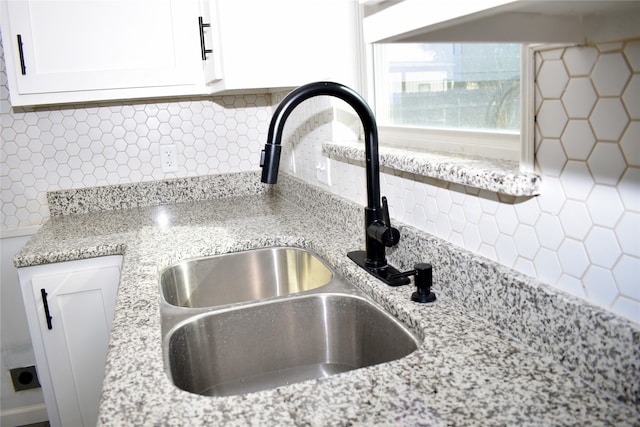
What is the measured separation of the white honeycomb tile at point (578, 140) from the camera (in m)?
0.71

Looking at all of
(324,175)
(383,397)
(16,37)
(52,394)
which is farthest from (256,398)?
(16,37)

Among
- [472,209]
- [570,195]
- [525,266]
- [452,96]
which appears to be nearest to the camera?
[570,195]

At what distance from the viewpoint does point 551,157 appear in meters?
0.78

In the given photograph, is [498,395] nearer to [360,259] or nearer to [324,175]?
[360,259]

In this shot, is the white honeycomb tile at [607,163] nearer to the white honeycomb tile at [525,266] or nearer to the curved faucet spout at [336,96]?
the white honeycomb tile at [525,266]

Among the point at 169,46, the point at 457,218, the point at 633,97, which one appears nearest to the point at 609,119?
the point at 633,97

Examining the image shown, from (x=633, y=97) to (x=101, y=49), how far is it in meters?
1.70

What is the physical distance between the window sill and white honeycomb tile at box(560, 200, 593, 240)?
0.06m

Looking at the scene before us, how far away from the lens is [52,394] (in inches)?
69.1

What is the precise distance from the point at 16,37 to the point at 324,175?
1117 millimetres

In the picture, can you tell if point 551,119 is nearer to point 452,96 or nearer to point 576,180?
point 576,180

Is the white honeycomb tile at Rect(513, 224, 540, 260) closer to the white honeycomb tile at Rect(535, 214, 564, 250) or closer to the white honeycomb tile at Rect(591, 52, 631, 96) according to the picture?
the white honeycomb tile at Rect(535, 214, 564, 250)

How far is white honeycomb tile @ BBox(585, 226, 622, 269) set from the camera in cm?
69

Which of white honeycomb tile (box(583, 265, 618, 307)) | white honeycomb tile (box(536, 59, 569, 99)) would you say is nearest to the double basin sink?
white honeycomb tile (box(583, 265, 618, 307))
